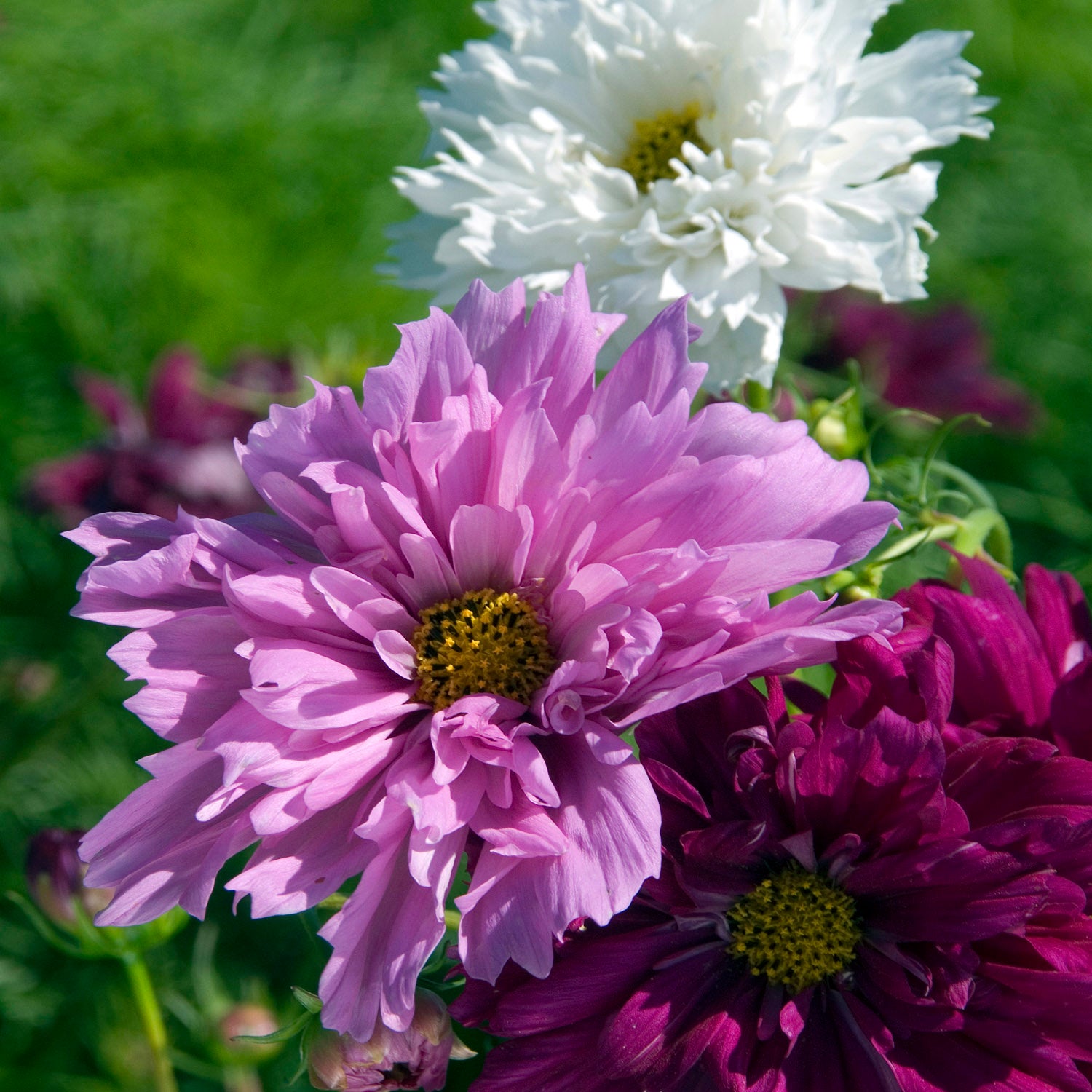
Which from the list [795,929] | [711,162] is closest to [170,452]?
[711,162]

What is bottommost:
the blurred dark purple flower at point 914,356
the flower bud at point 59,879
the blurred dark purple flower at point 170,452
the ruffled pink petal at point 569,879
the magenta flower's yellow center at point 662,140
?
the blurred dark purple flower at point 914,356

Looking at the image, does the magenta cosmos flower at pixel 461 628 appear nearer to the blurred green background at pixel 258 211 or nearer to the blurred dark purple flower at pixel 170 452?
the blurred dark purple flower at pixel 170 452

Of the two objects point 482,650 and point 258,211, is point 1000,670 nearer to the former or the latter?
point 482,650

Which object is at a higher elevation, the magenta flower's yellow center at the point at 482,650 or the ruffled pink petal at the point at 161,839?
the magenta flower's yellow center at the point at 482,650

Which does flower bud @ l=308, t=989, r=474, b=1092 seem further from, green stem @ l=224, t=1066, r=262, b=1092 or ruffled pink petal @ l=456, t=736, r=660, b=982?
green stem @ l=224, t=1066, r=262, b=1092

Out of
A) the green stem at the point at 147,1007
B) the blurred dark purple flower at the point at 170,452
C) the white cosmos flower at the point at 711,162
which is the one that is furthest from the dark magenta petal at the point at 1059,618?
the blurred dark purple flower at the point at 170,452

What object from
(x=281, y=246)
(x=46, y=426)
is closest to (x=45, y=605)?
(x=46, y=426)
